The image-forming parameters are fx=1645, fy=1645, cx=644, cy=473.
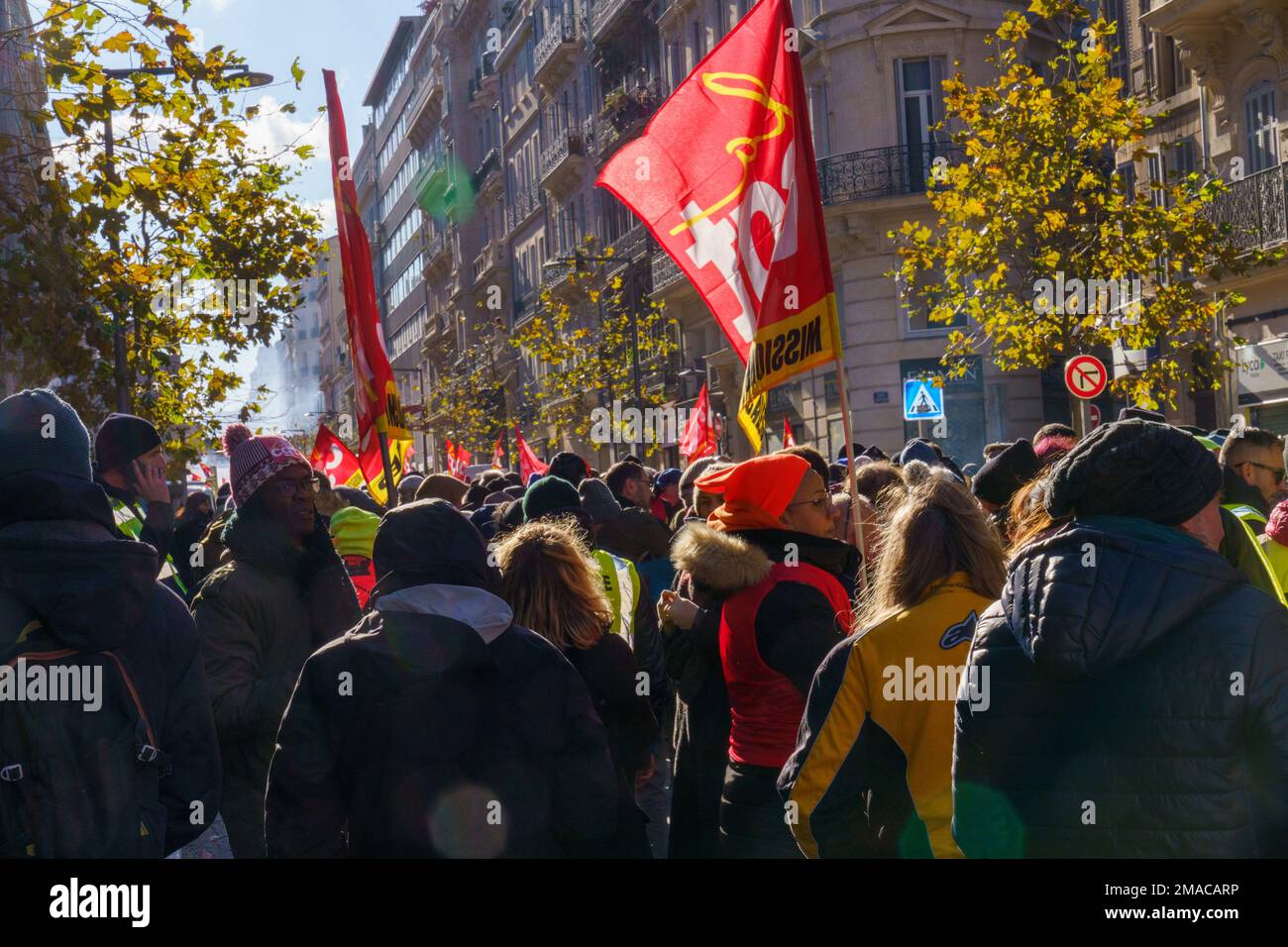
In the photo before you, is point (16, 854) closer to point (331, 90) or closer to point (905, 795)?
point (905, 795)

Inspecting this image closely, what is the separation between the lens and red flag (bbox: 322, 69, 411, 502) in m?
9.42

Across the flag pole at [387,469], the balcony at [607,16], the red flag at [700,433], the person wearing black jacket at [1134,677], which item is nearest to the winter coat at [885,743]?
the person wearing black jacket at [1134,677]

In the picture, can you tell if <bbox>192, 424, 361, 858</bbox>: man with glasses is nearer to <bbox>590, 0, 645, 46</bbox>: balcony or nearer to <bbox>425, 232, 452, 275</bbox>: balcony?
<bbox>590, 0, 645, 46</bbox>: balcony

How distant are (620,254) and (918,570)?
1715 inches

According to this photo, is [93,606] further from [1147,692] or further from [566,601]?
[1147,692]

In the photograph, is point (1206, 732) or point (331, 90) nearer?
point (1206, 732)

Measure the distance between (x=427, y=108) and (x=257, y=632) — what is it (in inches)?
3214

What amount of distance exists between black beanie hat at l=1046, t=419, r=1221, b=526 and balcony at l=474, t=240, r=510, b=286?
65.1 metres

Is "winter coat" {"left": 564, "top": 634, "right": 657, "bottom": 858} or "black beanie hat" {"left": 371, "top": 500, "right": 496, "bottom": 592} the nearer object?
"black beanie hat" {"left": 371, "top": 500, "right": 496, "bottom": 592}

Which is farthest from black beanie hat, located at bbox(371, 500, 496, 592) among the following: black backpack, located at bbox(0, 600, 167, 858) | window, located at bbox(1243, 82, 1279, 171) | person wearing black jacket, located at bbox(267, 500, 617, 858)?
window, located at bbox(1243, 82, 1279, 171)
